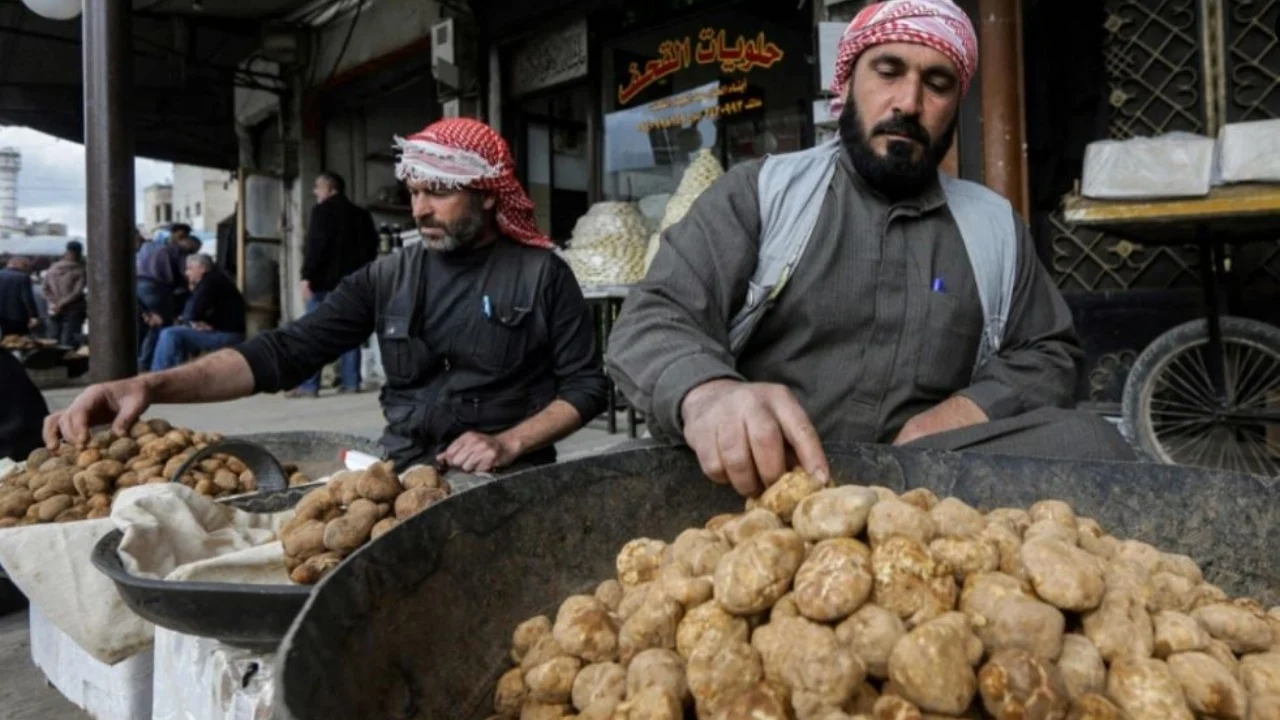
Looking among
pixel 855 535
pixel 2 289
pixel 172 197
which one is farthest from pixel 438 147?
pixel 172 197

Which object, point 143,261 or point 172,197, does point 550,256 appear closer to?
point 143,261

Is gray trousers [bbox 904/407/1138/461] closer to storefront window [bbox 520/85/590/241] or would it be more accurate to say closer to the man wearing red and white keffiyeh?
the man wearing red and white keffiyeh

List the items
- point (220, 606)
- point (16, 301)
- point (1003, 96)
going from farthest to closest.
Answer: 1. point (16, 301)
2. point (1003, 96)
3. point (220, 606)

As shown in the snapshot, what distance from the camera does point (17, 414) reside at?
3066 mm

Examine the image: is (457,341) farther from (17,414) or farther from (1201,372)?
(1201,372)

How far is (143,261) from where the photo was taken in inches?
424

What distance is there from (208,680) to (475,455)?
1.03 m

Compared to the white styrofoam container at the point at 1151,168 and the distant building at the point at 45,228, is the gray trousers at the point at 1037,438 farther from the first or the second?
the distant building at the point at 45,228

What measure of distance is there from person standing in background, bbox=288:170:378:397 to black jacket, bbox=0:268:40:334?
7135mm

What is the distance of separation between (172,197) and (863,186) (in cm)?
5398

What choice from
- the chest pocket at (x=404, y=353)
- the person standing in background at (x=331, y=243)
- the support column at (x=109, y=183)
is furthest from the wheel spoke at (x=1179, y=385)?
the person standing in background at (x=331, y=243)

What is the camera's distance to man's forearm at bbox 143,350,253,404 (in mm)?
2275

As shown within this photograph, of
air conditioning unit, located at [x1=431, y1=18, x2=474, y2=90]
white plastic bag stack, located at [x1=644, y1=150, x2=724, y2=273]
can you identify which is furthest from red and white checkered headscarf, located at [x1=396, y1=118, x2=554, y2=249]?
air conditioning unit, located at [x1=431, y1=18, x2=474, y2=90]

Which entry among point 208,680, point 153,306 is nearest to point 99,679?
point 208,680
